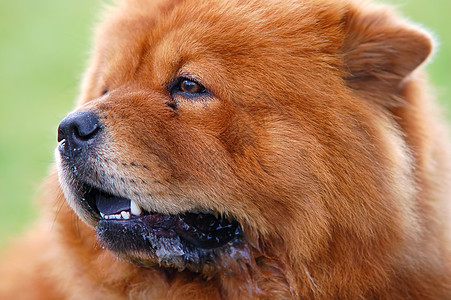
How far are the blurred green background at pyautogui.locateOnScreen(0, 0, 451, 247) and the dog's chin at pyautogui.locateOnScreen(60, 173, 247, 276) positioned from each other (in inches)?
125

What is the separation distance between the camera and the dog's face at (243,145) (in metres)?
2.75

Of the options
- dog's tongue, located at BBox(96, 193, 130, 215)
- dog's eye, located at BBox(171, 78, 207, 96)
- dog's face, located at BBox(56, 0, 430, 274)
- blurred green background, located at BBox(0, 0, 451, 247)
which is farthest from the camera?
blurred green background, located at BBox(0, 0, 451, 247)

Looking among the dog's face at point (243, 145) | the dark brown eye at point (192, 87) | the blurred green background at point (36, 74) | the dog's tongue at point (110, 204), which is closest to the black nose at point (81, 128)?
the dog's face at point (243, 145)

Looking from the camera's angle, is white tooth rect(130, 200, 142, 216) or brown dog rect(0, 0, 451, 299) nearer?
brown dog rect(0, 0, 451, 299)

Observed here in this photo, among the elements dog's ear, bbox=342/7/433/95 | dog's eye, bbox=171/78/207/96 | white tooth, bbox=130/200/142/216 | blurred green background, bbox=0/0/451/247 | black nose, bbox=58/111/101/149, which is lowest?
blurred green background, bbox=0/0/451/247

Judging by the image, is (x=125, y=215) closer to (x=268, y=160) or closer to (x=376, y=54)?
(x=268, y=160)

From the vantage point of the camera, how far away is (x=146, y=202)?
2773 mm

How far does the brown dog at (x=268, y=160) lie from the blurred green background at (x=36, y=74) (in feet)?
10.1

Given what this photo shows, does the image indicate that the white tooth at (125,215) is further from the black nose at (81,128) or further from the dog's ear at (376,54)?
the dog's ear at (376,54)

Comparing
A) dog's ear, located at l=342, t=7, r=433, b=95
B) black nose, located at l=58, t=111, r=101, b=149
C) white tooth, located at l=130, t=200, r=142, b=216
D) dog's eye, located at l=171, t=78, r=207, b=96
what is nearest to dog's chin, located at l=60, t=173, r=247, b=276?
white tooth, located at l=130, t=200, r=142, b=216

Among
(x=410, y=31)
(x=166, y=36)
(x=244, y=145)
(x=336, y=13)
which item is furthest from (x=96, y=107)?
(x=410, y=31)

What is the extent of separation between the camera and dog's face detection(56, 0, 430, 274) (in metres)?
2.75

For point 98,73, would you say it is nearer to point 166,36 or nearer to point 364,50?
point 166,36

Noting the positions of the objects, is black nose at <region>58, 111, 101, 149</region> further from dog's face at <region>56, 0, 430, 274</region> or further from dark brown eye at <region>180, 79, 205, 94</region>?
dark brown eye at <region>180, 79, 205, 94</region>
